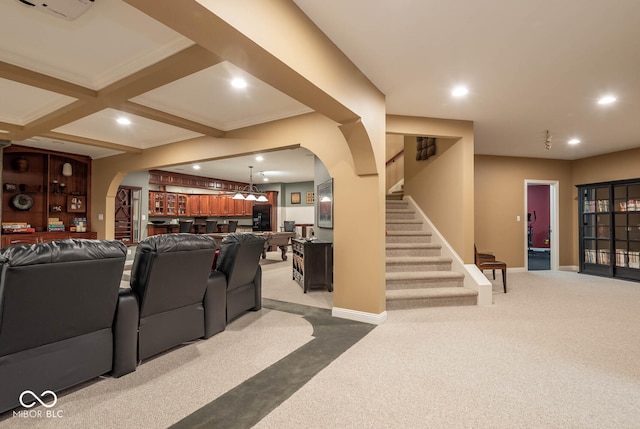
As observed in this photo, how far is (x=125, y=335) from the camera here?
7.52 ft

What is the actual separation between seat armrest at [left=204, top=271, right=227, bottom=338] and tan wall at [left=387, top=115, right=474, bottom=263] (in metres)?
2.97

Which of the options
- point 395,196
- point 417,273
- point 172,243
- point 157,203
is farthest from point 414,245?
point 157,203

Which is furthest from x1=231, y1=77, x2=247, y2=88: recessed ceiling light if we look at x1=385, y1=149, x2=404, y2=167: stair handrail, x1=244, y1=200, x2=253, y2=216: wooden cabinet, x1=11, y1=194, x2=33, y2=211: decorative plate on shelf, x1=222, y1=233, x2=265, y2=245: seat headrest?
x1=244, y1=200, x2=253, y2=216: wooden cabinet

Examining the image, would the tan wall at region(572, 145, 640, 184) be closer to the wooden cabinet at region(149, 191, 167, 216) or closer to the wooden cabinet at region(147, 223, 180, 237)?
the wooden cabinet at region(147, 223, 180, 237)

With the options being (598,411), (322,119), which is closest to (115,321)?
(322,119)

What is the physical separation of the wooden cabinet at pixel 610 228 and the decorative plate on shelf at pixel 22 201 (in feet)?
38.8

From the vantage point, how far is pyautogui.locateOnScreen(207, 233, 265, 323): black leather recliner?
3.15 meters

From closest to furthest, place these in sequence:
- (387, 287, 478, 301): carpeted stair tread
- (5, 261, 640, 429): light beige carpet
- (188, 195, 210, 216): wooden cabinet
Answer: (5, 261, 640, 429): light beige carpet → (387, 287, 478, 301): carpeted stair tread → (188, 195, 210, 216): wooden cabinet

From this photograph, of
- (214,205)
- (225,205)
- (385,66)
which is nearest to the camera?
(385,66)

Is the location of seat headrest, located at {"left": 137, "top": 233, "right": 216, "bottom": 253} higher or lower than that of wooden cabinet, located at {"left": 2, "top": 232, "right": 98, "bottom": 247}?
higher

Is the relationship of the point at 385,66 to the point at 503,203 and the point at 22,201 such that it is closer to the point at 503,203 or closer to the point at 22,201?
the point at 503,203

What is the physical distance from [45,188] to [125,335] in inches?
251

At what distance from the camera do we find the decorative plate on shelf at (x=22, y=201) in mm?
6190

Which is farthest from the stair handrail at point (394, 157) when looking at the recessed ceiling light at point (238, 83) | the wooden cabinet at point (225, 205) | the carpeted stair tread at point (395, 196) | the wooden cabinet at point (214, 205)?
the wooden cabinet at point (214, 205)
